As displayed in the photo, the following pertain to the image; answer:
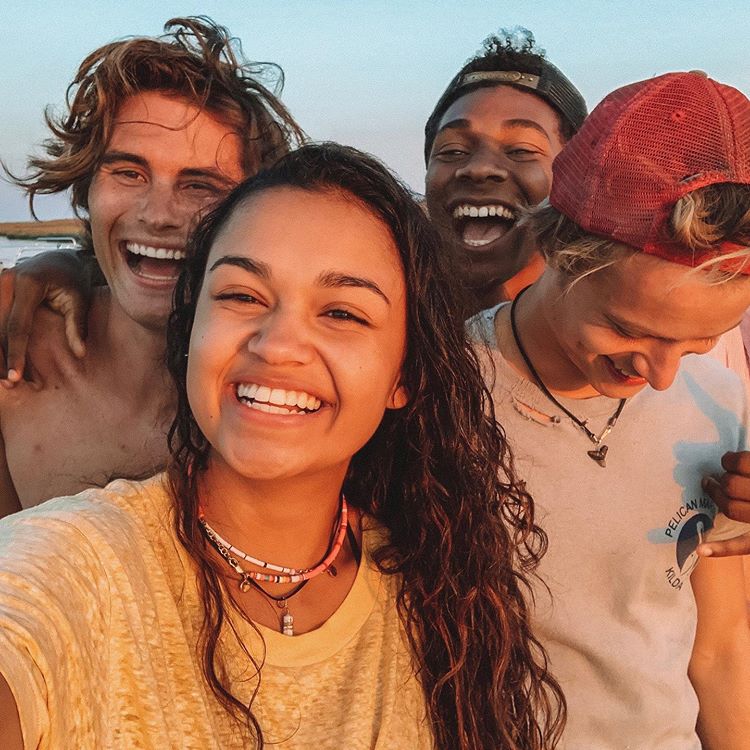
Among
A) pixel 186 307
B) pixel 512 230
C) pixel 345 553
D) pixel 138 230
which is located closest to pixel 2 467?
pixel 138 230

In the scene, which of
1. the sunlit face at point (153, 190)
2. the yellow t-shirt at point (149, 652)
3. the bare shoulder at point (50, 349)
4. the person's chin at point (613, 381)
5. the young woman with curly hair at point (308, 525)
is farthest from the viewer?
the bare shoulder at point (50, 349)

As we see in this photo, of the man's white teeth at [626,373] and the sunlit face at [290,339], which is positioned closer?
the sunlit face at [290,339]

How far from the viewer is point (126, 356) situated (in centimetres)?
260

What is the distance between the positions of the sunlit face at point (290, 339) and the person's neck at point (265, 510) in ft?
0.22

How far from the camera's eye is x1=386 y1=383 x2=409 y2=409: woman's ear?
1.93 metres

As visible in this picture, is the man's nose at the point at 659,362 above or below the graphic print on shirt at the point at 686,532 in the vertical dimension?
above

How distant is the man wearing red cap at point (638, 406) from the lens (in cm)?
196

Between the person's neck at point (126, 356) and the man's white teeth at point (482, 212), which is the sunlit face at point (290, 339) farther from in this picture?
the man's white teeth at point (482, 212)

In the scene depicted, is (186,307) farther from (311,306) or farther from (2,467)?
(2,467)

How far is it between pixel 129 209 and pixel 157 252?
0.14m

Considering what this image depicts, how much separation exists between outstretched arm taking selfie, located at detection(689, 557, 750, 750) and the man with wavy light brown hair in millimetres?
1508

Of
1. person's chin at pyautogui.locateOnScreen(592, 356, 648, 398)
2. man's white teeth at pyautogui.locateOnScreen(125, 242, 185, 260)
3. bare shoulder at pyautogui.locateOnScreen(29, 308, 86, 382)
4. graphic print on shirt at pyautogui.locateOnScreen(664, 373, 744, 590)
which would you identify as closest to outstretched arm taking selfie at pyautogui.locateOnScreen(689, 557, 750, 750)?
graphic print on shirt at pyautogui.locateOnScreen(664, 373, 744, 590)

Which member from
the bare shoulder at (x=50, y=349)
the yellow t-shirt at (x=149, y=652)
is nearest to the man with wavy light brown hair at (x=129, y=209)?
the bare shoulder at (x=50, y=349)

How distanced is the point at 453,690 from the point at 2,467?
147 centimetres
